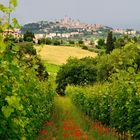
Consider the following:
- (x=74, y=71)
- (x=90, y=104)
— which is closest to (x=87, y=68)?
(x=74, y=71)

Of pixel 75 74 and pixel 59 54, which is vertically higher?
pixel 75 74

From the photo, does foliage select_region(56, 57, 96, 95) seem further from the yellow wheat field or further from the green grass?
the yellow wheat field

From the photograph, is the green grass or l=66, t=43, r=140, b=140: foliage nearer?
l=66, t=43, r=140, b=140: foliage

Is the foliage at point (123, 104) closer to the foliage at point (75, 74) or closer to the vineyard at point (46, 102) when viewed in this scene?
the vineyard at point (46, 102)

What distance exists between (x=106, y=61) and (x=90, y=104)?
48662mm

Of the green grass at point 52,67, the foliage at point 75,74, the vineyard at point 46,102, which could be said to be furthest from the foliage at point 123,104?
the green grass at point 52,67

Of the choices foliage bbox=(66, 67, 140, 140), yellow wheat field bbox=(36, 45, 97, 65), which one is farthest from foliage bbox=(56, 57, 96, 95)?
foliage bbox=(66, 67, 140, 140)

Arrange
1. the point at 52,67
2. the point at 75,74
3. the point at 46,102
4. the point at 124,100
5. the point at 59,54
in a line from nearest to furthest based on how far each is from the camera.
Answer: the point at 124,100
the point at 46,102
the point at 75,74
the point at 52,67
the point at 59,54

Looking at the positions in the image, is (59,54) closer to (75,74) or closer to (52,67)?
(52,67)

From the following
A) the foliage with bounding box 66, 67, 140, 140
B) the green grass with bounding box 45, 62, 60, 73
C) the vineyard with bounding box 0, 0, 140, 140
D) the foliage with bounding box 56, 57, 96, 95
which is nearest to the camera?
the vineyard with bounding box 0, 0, 140, 140

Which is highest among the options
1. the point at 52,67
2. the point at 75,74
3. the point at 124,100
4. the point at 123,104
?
the point at 124,100

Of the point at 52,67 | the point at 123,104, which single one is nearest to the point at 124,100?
the point at 123,104

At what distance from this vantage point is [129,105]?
549 inches

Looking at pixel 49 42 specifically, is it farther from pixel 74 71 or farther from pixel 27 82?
pixel 27 82
